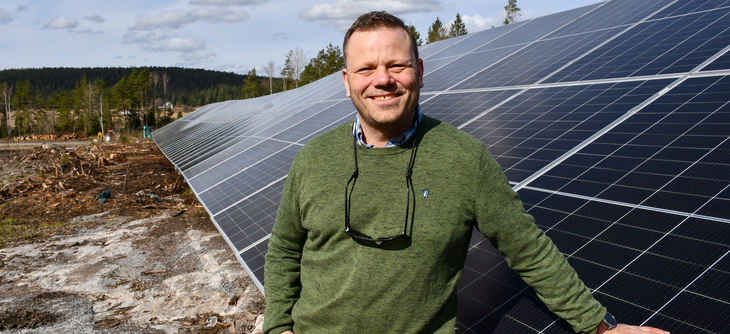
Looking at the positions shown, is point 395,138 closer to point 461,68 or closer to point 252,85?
point 461,68

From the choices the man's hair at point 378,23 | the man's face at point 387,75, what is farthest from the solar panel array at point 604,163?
the man's hair at point 378,23

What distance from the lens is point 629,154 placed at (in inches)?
203

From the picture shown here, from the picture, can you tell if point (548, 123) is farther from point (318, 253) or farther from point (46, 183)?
point (46, 183)

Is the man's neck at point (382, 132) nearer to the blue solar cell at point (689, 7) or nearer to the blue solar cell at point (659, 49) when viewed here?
the blue solar cell at point (659, 49)

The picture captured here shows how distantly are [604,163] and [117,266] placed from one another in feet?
39.4

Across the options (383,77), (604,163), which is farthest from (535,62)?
(383,77)

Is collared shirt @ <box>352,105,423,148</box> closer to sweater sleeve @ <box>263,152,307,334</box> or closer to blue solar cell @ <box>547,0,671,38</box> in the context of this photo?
sweater sleeve @ <box>263,152,307,334</box>

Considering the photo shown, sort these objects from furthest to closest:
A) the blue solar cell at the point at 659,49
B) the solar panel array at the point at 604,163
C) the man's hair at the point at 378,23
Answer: the blue solar cell at the point at 659,49
the solar panel array at the point at 604,163
the man's hair at the point at 378,23

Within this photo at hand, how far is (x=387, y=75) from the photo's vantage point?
2.29 m

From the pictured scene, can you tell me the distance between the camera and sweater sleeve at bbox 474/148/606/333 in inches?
87.5

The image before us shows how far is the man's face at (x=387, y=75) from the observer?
2299 mm

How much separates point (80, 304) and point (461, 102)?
9.50 meters

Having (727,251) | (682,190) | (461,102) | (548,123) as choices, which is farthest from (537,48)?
(727,251)

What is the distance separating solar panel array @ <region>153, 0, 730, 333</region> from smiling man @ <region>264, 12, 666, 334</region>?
1095 mm
